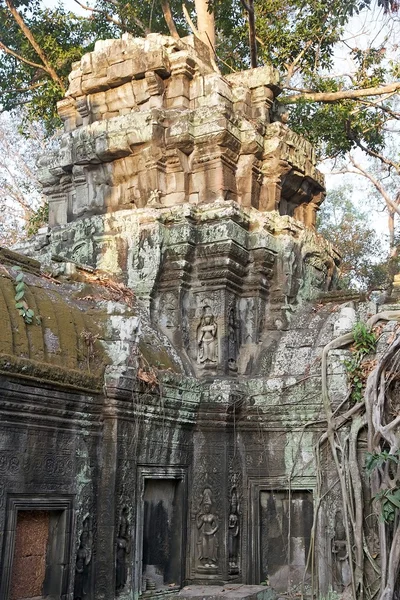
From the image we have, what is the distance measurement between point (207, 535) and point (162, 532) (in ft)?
1.63

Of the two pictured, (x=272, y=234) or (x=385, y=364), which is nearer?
(x=385, y=364)

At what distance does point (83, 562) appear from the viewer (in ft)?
20.3

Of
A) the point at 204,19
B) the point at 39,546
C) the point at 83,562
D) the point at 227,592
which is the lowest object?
the point at 227,592

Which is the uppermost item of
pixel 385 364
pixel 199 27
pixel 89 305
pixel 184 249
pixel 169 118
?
pixel 199 27

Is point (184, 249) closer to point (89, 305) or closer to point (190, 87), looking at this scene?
point (89, 305)

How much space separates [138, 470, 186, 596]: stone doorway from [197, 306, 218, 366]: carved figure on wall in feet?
4.28

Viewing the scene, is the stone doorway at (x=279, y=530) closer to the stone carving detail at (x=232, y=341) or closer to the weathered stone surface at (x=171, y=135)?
the stone carving detail at (x=232, y=341)

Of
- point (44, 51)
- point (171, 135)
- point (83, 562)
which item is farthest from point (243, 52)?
point (83, 562)

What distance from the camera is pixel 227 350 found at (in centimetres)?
828

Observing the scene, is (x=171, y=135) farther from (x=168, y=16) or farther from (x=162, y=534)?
(x=168, y=16)

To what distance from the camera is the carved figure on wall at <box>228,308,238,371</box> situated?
8352 mm

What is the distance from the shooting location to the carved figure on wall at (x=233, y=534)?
24.8 ft

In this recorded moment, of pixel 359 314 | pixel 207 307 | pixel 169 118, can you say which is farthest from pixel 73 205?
pixel 359 314

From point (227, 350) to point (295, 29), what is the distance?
7809 millimetres
